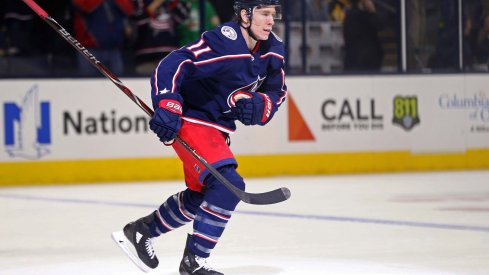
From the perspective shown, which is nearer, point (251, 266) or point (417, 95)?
point (251, 266)

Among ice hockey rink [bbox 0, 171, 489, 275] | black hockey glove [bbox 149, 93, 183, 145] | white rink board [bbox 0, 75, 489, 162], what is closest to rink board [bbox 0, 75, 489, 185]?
white rink board [bbox 0, 75, 489, 162]

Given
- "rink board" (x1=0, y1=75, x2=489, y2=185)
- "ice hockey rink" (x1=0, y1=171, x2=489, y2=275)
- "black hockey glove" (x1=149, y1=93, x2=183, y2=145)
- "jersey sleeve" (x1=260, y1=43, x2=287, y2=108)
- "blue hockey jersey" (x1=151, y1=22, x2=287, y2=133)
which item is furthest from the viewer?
"rink board" (x1=0, y1=75, x2=489, y2=185)

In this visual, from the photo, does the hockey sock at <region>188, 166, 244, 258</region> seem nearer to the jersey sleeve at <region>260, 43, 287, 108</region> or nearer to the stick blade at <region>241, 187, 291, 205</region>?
the stick blade at <region>241, 187, 291, 205</region>

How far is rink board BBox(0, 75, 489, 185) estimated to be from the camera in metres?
9.30

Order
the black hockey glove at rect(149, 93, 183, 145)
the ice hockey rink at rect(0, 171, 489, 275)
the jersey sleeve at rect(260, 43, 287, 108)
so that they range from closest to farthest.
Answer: the black hockey glove at rect(149, 93, 183, 145), the jersey sleeve at rect(260, 43, 287, 108), the ice hockey rink at rect(0, 171, 489, 275)

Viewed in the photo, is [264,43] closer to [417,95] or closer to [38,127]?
[38,127]

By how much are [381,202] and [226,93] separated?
3.36 meters

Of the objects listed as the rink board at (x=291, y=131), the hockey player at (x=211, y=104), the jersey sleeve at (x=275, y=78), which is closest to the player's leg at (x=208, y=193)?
the hockey player at (x=211, y=104)

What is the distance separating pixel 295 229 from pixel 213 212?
6.25 feet

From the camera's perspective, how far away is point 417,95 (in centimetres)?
1038

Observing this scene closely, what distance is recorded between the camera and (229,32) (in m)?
4.50

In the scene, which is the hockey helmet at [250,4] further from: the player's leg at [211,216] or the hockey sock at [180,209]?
the hockey sock at [180,209]

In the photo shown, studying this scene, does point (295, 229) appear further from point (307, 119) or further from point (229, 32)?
point (307, 119)

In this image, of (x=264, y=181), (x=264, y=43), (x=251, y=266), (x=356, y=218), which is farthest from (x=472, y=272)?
(x=264, y=181)
